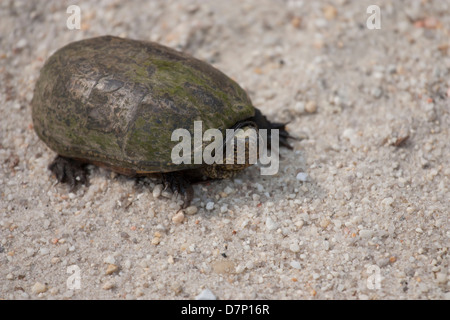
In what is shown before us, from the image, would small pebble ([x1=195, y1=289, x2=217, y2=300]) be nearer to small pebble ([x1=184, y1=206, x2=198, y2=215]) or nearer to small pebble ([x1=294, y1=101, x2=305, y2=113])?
small pebble ([x1=184, y1=206, x2=198, y2=215])

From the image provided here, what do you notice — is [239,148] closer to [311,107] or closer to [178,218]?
[178,218]

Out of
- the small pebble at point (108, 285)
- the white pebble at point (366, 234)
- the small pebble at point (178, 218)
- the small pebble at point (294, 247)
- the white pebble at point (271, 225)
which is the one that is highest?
the small pebble at point (178, 218)

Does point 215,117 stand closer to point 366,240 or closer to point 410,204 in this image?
point 366,240

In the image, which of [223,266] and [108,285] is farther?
[223,266]

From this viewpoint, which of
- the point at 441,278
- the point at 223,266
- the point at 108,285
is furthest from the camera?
the point at 223,266

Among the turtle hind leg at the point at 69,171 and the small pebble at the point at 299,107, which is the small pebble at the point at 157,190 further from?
the small pebble at the point at 299,107

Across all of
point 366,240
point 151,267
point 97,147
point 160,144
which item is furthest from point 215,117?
point 366,240

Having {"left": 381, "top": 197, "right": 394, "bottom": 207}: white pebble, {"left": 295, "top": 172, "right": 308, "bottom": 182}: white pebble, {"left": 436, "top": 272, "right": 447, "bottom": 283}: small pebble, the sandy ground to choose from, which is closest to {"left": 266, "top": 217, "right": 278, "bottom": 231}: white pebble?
the sandy ground

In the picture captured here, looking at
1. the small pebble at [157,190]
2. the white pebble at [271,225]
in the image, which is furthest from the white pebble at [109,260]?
the white pebble at [271,225]

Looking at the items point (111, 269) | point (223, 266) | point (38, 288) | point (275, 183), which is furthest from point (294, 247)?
point (38, 288)
